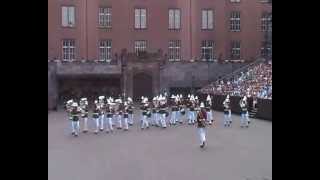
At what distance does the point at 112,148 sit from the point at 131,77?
101 ft

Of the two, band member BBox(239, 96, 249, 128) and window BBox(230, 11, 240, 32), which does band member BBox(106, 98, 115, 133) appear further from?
window BBox(230, 11, 240, 32)

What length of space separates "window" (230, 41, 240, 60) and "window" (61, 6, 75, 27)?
17702 millimetres

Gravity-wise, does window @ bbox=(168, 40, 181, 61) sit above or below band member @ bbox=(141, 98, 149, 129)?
above

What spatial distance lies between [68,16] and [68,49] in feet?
11.6

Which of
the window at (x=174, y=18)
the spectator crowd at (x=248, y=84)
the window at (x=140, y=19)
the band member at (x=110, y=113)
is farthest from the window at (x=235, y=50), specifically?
the band member at (x=110, y=113)

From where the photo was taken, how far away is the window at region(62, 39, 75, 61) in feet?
179

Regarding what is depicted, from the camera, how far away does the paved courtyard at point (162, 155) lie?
16641 millimetres

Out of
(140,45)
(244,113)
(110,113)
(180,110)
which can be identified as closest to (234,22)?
(140,45)

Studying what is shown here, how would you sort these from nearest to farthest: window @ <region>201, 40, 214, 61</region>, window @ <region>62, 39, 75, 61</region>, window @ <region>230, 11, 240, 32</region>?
window @ <region>62, 39, 75, 61</region> < window @ <region>201, 40, 214, 61</region> < window @ <region>230, 11, 240, 32</region>

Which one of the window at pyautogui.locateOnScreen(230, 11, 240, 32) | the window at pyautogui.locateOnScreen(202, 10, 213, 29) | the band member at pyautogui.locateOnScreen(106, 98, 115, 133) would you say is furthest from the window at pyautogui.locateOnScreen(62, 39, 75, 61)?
the band member at pyautogui.locateOnScreen(106, 98, 115, 133)

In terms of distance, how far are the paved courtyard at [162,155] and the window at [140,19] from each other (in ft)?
83.2

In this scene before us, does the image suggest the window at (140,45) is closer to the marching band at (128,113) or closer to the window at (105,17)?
the window at (105,17)
